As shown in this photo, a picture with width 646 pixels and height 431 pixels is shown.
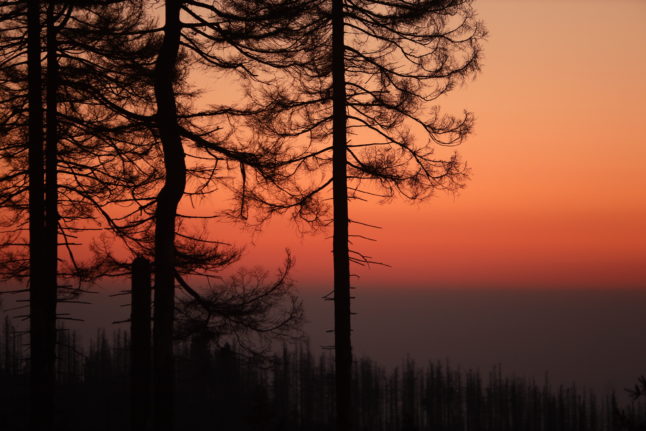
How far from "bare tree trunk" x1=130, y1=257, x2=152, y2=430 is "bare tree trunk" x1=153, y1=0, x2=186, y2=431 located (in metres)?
0.70

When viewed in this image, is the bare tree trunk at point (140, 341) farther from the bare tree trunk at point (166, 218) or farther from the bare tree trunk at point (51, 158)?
the bare tree trunk at point (51, 158)

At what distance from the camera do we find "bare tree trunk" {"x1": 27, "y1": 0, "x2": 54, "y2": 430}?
518 inches

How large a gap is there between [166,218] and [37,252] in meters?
2.56

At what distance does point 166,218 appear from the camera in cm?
1323

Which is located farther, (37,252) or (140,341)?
(37,252)

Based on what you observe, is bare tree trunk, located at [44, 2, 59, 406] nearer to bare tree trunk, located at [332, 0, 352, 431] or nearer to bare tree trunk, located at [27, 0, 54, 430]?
bare tree trunk, located at [27, 0, 54, 430]

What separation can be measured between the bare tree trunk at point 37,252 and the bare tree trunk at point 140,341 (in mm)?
2503

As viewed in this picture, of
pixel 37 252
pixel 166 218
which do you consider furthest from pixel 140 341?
pixel 37 252

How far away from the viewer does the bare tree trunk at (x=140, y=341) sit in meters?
11.5

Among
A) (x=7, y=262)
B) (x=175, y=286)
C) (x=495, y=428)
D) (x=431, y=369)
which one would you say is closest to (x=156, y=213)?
(x=175, y=286)

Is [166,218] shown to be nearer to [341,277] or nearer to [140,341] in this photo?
[140,341]

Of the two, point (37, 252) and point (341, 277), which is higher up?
point (37, 252)

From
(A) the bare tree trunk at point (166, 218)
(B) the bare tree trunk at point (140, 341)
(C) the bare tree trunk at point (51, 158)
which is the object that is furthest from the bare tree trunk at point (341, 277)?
(C) the bare tree trunk at point (51, 158)

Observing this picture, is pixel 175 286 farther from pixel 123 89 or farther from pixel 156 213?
pixel 123 89
